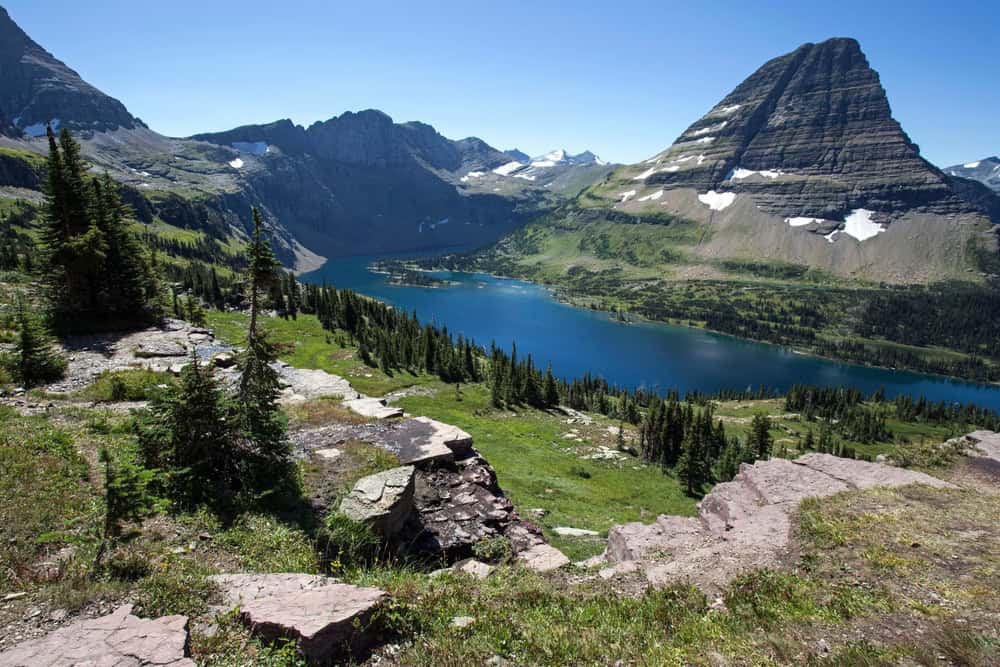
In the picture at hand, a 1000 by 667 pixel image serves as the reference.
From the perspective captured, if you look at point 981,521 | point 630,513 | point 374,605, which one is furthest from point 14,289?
point 981,521

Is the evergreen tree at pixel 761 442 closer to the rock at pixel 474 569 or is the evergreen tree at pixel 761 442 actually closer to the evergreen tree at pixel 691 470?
the evergreen tree at pixel 691 470

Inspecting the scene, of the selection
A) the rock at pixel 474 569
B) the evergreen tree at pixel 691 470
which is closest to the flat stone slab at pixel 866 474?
the rock at pixel 474 569

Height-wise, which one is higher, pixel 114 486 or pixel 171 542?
pixel 114 486

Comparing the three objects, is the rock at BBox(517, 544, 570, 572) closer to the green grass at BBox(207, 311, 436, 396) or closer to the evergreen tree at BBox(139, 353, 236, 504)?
the evergreen tree at BBox(139, 353, 236, 504)

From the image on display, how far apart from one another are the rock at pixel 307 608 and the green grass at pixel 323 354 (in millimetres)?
48714

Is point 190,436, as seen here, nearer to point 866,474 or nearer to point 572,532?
point 572,532

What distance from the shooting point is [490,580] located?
43.0ft

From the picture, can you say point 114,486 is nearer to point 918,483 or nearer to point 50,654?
point 50,654

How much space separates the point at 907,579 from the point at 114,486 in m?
20.8

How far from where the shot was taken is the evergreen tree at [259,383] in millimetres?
15984

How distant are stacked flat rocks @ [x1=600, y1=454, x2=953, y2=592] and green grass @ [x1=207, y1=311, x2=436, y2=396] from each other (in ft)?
151

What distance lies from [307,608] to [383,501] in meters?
6.59

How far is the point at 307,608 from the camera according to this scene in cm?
Result: 912

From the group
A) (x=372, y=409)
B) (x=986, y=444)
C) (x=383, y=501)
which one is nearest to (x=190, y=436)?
(x=383, y=501)
